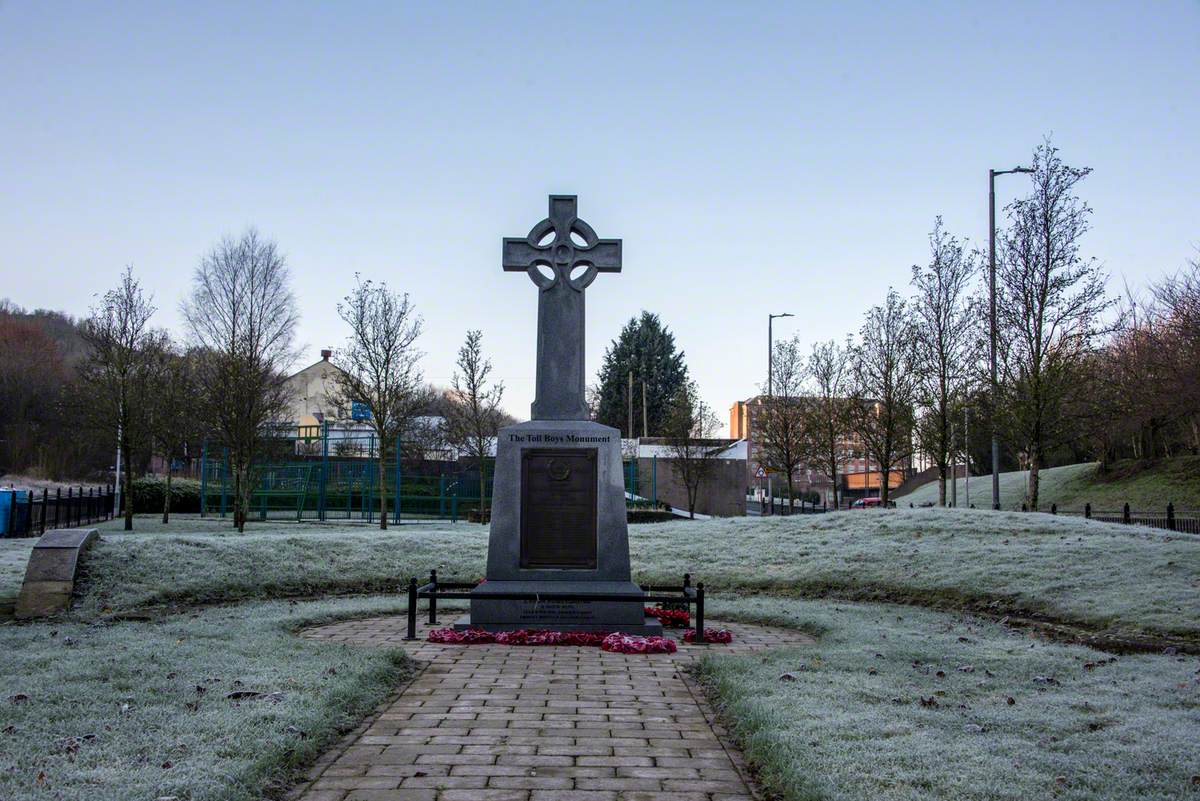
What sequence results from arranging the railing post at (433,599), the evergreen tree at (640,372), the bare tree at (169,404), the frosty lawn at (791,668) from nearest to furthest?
the frosty lawn at (791,668) → the railing post at (433,599) → the bare tree at (169,404) → the evergreen tree at (640,372)

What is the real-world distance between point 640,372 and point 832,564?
56534mm

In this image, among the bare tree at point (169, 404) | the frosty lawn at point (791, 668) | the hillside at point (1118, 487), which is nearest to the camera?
the frosty lawn at point (791, 668)

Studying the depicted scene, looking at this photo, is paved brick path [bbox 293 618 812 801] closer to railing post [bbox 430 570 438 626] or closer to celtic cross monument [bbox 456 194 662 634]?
celtic cross monument [bbox 456 194 662 634]

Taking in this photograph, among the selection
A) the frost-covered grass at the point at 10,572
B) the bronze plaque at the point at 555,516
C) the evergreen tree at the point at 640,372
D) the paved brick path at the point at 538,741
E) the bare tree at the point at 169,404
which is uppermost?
the evergreen tree at the point at 640,372

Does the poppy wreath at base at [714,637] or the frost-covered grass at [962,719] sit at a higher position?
the frost-covered grass at [962,719]

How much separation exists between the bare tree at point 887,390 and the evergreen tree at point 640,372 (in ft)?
129

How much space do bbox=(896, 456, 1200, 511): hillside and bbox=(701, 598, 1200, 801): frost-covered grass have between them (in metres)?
28.2

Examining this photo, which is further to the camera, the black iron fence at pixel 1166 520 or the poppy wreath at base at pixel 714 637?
the black iron fence at pixel 1166 520

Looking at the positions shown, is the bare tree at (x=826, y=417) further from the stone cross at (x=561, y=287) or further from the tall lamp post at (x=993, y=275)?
the stone cross at (x=561, y=287)

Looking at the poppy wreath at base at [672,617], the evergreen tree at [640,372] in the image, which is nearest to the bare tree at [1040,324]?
the poppy wreath at base at [672,617]

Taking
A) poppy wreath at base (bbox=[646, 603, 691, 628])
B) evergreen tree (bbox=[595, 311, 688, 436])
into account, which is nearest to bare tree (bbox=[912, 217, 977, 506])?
poppy wreath at base (bbox=[646, 603, 691, 628])

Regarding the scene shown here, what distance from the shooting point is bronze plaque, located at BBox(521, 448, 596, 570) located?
37.2 ft

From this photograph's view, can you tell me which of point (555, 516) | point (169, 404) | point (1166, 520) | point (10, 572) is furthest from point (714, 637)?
point (169, 404)

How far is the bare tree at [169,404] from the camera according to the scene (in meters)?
30.4
